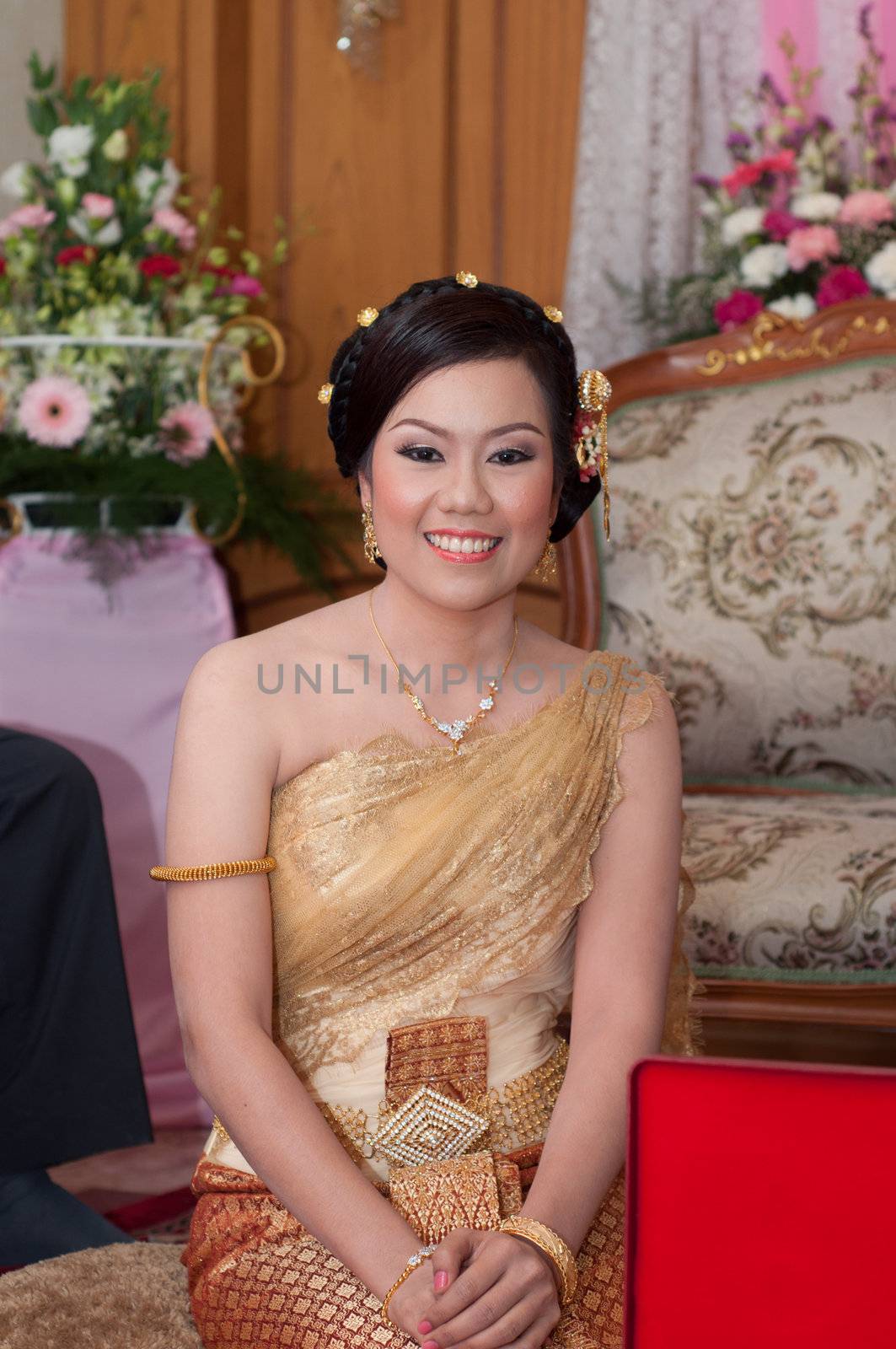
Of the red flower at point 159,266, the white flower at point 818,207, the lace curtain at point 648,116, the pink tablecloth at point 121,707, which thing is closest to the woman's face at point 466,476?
the pink tablecloth at point 121,707

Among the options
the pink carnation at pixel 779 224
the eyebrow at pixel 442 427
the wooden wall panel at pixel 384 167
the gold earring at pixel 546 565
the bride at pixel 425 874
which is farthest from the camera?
the wooden wall panel at pixel 384 167

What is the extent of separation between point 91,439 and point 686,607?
51.6 inches

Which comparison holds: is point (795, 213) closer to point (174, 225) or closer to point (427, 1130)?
point (174, 225)

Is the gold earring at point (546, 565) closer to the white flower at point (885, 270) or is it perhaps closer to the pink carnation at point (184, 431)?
the pink carnation at point (184, 431)

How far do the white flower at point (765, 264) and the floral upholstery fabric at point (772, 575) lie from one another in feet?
1.41

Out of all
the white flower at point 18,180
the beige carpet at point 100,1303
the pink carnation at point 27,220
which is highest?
the white flower at point 18,180

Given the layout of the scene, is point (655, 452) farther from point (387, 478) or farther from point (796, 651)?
point (387, 478)

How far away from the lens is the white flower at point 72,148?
3.12 meters

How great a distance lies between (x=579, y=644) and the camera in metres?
3.07

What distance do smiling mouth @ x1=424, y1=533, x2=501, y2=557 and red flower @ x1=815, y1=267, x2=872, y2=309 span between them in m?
1.96

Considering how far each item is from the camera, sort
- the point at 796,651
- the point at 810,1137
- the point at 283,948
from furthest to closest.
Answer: the point at 796,651
the point at 283,948
the point at 810,1137

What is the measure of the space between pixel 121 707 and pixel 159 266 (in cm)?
96

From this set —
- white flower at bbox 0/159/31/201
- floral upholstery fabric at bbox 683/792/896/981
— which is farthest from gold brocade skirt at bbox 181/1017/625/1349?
white flower at bbox 0/159/31/201

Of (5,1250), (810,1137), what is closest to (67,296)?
(5,1250)
